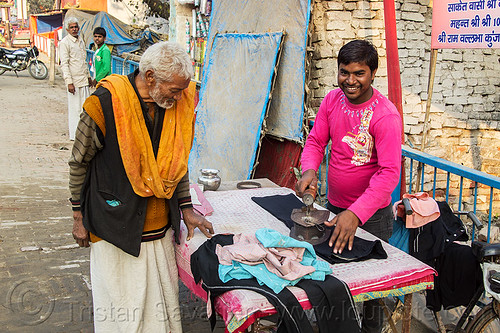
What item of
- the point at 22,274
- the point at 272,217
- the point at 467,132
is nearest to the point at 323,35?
the point at 467,132

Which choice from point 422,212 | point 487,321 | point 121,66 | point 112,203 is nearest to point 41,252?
point 112,203

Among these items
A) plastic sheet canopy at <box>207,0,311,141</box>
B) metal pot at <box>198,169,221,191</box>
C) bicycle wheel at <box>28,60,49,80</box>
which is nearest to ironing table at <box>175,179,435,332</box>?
metal pot at <box>198,169,221,191</box>

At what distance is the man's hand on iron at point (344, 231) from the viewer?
8.00ft

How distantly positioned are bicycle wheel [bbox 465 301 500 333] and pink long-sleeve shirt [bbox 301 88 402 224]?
76 centimetres

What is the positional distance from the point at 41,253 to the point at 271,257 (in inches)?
121

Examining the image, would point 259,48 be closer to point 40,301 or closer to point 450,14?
point 450,14

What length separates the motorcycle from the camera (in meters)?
19.6

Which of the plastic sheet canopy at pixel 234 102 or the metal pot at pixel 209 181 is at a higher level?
the plastic sheet canopy at pixel 234 102

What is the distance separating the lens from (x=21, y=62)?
2003cm

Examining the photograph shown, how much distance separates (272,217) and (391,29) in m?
2.97

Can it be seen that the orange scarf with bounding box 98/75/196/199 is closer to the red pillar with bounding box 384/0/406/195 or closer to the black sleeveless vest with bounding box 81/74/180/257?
the black sleeveless vest with bounding box 81/74/180/257

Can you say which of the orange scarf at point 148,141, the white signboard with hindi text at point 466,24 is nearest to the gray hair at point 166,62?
the orange scarf at point 148,141

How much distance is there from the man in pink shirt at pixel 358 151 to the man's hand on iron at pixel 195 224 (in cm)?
56

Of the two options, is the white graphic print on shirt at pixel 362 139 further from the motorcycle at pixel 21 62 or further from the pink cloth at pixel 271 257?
the motorcycle at pixel 21 62
